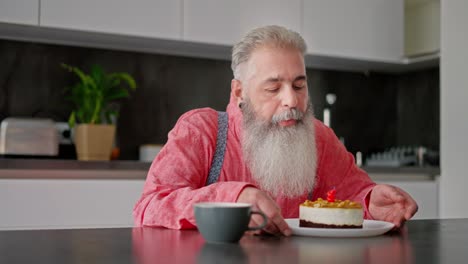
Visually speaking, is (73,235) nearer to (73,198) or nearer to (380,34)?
(73,198)

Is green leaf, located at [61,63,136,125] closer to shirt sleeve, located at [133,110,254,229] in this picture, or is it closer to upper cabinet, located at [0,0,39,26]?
upper cabinet, located at [0,0,39,26]

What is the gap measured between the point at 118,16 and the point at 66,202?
90 centimetres

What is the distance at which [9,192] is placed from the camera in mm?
2750

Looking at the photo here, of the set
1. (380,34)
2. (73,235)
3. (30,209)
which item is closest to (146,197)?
(73,235)

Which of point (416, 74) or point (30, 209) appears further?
point (416, 74)

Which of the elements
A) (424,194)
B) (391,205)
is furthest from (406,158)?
(391,205)

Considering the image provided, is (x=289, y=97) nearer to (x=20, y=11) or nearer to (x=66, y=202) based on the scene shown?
(x=66, y=202)

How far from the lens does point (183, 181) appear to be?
167cm

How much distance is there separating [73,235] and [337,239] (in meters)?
0.47

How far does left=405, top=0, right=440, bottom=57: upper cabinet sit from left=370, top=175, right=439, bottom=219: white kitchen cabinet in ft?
2.51

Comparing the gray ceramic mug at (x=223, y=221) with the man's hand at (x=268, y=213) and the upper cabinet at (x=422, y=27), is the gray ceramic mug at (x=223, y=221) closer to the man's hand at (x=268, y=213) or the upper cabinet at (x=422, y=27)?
the man's hand at (x=268, y=213)

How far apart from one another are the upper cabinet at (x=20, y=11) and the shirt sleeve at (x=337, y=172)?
154 centimetres

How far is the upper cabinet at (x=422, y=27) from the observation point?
390 centimetres

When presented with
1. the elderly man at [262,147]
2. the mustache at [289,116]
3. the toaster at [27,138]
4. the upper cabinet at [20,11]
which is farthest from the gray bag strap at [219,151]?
the upper cabinet at [20,11]
